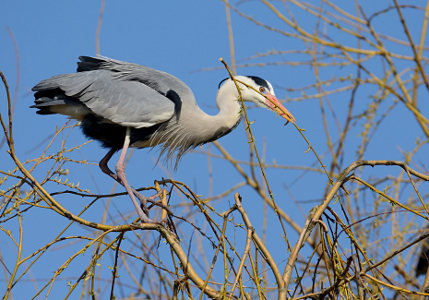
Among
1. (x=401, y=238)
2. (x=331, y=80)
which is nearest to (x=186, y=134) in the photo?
(x=331, y=80)

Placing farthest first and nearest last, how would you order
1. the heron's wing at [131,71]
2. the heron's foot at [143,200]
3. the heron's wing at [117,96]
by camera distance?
the heron's wing at [131,71] < the heron's wing at [117,96] < the heron's foot at [143,200]

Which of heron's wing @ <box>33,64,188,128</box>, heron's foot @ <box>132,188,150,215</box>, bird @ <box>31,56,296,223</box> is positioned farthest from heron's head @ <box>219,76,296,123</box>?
heron's foot @ <box>132,188,150,215</box>

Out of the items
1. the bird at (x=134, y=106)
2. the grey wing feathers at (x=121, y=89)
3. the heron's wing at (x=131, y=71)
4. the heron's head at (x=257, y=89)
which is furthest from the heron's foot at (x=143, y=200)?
the heron's head at (x=257, y=89)

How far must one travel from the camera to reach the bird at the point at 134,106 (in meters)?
4.33

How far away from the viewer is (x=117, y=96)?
4418mm

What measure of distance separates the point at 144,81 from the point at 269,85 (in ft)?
3.04

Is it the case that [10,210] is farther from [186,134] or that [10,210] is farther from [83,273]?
[186,134]

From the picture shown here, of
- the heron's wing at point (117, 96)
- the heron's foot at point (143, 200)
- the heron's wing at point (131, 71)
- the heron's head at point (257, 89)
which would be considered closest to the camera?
the heron's foot at point (143, 200)

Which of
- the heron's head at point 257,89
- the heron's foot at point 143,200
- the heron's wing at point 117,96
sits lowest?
the heron's foot at point 143,200

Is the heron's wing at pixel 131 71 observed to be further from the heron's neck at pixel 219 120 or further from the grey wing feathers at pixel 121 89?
the heron's neck at pixel 219 120

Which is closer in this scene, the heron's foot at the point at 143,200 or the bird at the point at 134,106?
the heron's foot at the point at 143,200

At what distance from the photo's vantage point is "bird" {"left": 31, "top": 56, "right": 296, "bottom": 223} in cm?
433

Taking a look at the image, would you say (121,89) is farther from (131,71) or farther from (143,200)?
(143,200)

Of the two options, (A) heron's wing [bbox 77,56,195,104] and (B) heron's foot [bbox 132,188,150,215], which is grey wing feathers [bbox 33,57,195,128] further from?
(B) heron's foot [bbox 132,188,150,215]
